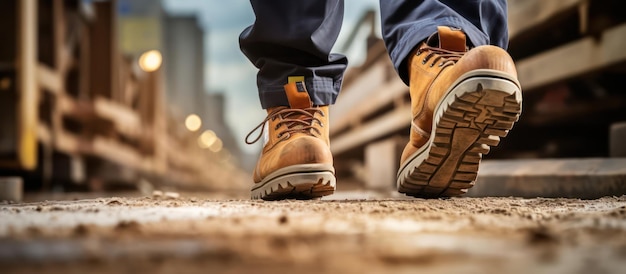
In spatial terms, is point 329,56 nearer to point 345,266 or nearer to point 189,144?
point 345,266

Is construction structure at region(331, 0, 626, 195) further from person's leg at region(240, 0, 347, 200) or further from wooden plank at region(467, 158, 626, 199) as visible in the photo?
person's leg at region(240, 0, 347, 200)

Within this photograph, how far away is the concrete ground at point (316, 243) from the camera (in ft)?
2.00

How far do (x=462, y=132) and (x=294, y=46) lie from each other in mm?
500

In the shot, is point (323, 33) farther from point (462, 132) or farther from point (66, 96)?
point (66, 96)

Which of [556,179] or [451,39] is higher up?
[451,39]

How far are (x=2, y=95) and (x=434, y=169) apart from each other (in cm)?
316

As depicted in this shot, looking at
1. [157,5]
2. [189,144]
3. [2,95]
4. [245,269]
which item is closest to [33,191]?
[2,95]

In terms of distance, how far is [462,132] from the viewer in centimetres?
141

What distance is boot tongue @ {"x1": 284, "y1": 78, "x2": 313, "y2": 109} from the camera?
1.64m

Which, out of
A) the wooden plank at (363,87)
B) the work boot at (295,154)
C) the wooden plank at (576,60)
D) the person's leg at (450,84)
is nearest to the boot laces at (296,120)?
the work boot at (295,154)

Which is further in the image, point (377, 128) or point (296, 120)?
point (377, 128)

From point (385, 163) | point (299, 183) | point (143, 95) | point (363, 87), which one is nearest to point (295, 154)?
point (299, 183)

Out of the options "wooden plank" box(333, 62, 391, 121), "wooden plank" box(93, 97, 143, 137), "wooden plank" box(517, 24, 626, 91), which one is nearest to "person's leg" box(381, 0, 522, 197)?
"wooden plank" box(517, 24, 626, 91)

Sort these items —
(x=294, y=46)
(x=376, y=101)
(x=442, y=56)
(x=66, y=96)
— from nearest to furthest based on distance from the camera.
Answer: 1. (x=442, y=56)
2. (x=294, y=46)
3. (x=66, y=96)
4. (x=376, y=101)
